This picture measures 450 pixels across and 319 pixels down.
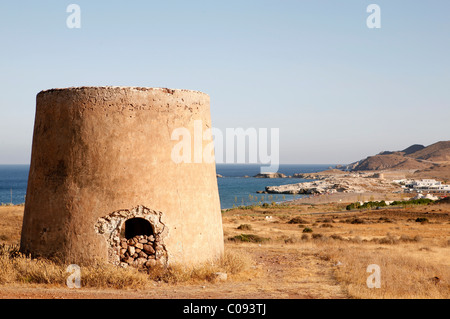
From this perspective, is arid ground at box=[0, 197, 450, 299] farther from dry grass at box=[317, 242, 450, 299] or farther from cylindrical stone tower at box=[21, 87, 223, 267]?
cylindrical stone tower at box=[21, 87, 223, 267]

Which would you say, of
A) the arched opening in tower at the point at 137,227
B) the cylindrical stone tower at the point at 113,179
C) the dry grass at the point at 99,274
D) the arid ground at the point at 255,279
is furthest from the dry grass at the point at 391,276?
the arched opening in tower at the point at 137,227

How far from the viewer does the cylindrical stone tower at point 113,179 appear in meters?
10.2

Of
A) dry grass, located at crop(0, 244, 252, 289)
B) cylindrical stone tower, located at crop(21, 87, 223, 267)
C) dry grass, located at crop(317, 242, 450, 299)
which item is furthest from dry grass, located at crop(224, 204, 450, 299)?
cylindrical stone tower, located at crop(21, 87, 223, 267)

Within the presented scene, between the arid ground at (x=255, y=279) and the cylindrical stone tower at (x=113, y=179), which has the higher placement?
the cylindrical stone tower at (x=113, y=179)

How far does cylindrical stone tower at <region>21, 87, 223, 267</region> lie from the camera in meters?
10.2

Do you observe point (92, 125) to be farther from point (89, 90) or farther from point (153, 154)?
point (153, 154)

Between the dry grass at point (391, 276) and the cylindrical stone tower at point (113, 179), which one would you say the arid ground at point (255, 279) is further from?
the cylindrical stone tower at point (113, 179)

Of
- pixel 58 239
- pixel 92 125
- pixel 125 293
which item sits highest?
pixel 92 125

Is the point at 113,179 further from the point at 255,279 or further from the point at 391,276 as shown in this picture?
the point at 391,276

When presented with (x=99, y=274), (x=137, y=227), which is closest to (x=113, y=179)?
(x=99, y=274)

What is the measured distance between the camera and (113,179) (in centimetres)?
1029

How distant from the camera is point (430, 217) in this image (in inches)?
1403
